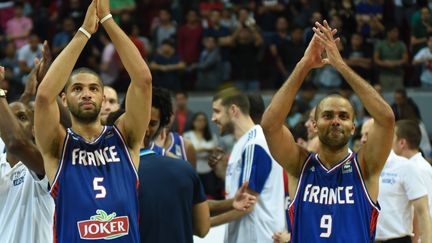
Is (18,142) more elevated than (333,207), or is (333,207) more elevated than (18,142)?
(18,142)

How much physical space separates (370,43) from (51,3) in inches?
296

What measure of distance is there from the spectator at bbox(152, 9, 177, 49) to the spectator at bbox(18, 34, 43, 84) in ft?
7.35

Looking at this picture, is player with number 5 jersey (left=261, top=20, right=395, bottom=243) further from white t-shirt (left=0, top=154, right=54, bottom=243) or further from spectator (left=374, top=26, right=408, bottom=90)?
spectator (left=374, top=26, right=408, bottom=90)

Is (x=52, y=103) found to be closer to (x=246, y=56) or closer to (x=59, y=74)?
(x=59, y=74)

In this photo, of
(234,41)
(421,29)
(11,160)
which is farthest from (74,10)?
(11,160)

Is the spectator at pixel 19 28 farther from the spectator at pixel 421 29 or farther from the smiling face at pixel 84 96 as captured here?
the smiling face at pixel 84 96

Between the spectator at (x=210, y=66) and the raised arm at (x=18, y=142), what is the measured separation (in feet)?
36.6

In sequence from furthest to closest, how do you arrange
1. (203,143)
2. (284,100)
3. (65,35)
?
(65,35) < (203,143) < (284,100)

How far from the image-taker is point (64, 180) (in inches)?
265

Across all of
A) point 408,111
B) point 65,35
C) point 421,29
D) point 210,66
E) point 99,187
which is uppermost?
point 65,35

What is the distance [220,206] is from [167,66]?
10.2 meters

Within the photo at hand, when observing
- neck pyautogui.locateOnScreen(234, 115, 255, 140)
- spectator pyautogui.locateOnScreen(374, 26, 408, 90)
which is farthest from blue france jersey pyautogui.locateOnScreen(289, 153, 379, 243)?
spectator pyautogui.locateOnScreen(374, 26, 408, 90)

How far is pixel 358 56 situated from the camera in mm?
16953

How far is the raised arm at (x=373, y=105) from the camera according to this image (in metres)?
6.89
